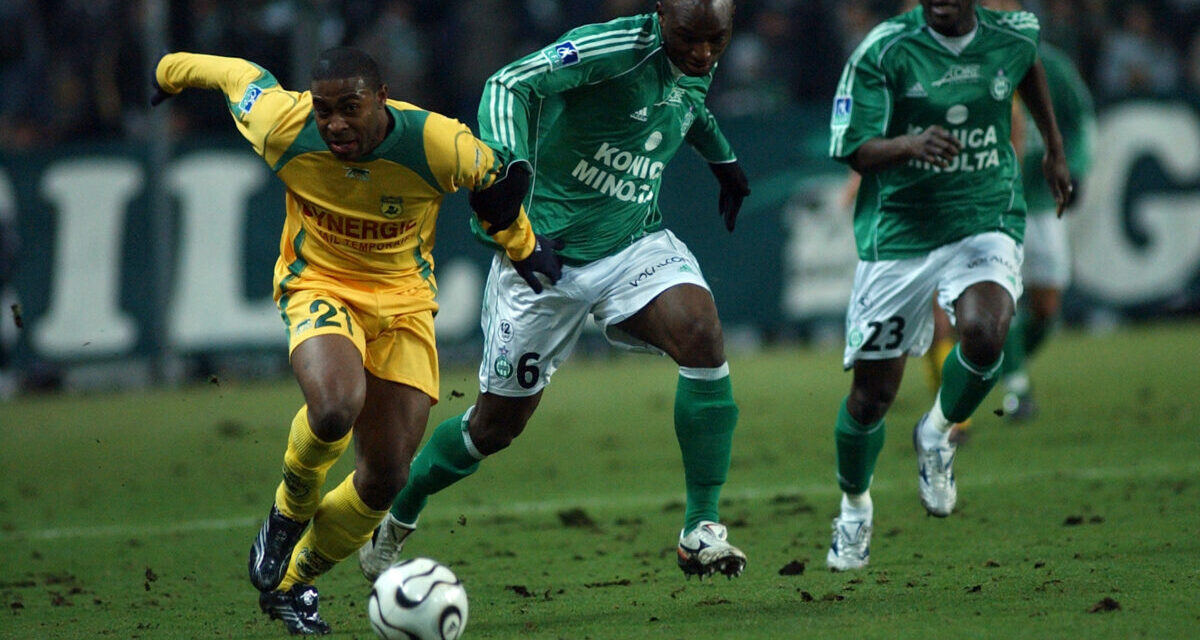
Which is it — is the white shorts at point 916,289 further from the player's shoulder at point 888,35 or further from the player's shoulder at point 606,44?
the player's shoulder at point 606,44

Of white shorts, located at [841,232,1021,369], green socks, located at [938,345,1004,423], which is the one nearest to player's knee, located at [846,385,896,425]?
white shorts, located at [841,232,1021,369]

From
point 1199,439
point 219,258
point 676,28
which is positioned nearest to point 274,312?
point 219,258

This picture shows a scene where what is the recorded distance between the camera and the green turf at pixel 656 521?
17.3 ft

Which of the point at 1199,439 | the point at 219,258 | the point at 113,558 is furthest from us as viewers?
the point at 219,258

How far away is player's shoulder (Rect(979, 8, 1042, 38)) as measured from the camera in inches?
269

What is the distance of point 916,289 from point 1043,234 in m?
4.09

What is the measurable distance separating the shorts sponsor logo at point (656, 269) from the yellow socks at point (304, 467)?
129 centimetres

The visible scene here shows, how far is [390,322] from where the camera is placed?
5.72 m

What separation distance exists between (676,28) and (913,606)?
2.20 metres

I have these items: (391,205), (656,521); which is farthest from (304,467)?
(656,521)

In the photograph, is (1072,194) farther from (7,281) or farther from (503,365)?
(7,281)

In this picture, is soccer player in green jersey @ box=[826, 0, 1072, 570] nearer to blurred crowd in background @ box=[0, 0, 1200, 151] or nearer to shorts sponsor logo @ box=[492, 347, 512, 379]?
shorts sponsor logo @ box=[492, 347, 512, 379]

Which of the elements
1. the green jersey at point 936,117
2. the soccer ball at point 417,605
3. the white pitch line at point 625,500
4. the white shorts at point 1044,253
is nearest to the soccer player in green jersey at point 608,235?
the green jersey at point 936,117

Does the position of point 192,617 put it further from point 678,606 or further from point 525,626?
point 678,606
